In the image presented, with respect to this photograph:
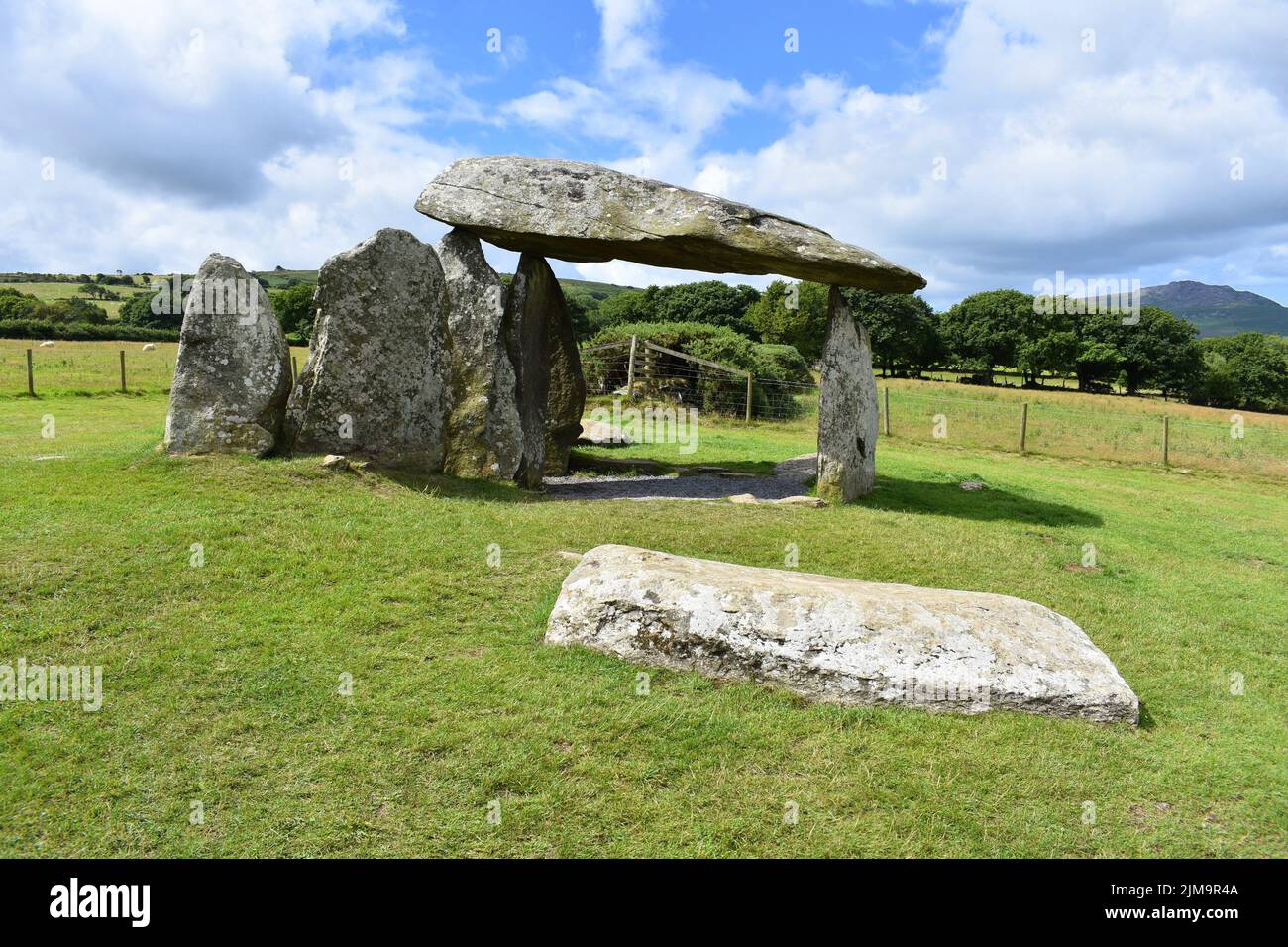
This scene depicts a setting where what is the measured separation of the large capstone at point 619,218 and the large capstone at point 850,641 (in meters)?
6.51

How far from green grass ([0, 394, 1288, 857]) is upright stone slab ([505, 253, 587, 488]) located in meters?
3.21

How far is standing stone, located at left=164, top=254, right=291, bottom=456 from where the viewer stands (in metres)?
10.1

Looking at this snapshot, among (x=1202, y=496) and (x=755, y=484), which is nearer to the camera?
(x=755, y=484)

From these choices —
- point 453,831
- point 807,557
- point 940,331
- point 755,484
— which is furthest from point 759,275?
point 940,331

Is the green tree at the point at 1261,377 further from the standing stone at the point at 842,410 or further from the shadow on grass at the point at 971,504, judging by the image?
the standing stone at the point at 842,410

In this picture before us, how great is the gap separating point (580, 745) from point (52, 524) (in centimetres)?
609

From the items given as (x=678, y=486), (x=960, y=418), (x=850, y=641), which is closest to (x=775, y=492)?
(x=678, y=486)

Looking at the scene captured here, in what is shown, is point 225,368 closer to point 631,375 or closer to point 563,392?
point 563,392

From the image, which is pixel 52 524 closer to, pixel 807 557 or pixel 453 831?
pixel 453 831
